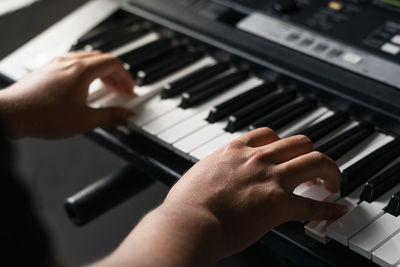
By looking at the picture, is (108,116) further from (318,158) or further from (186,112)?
(318,158)

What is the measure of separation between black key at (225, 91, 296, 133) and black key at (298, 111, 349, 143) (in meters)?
0.12

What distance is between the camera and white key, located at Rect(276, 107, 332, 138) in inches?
53.7

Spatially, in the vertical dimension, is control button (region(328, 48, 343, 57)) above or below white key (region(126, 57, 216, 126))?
above

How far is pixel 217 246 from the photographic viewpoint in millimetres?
1028

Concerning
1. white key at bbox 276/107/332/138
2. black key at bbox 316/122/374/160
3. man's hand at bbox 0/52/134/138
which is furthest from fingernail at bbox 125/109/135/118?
black key at bbox 316/122/374/160

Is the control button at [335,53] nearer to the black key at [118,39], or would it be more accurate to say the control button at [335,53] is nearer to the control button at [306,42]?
the control button at [306,42]

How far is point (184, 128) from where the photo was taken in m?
1.40

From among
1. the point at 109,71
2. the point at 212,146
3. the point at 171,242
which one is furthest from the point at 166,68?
the point at 171,242

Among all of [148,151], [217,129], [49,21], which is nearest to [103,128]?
[148,151]

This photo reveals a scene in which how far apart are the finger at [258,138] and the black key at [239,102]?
0.69ft

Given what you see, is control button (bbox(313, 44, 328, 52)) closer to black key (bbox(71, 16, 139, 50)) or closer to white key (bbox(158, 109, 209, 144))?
white key (bbox(158, 109, 209, 144))

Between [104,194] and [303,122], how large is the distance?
1.65 feet

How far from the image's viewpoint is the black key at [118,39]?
68.5 inches

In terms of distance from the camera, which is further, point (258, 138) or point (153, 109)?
point (153, 109)
